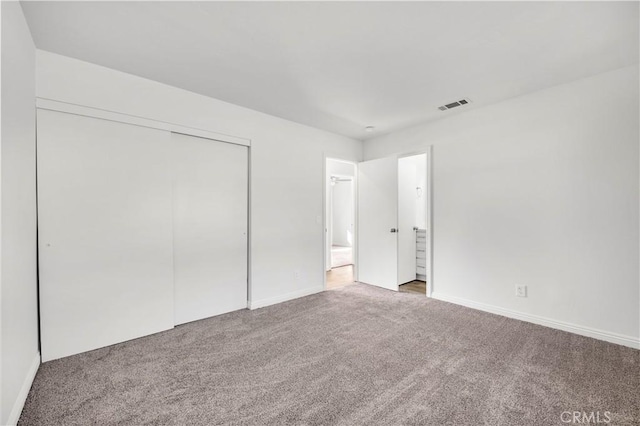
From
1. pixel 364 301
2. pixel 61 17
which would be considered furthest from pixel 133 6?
pixel 364 301

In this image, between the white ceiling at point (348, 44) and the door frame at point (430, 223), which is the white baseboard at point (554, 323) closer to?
the door frame at point (430, 223)

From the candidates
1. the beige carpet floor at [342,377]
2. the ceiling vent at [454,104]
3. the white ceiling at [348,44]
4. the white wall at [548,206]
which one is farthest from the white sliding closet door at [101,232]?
the white wall at [548,206]

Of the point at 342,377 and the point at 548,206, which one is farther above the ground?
the point at 548,206

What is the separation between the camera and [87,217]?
240 cm

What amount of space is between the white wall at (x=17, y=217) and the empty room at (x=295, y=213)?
25 mm

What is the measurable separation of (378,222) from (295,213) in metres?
1.45

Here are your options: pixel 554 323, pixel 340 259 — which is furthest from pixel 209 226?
pixel 340 259

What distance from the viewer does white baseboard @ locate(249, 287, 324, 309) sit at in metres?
3.48

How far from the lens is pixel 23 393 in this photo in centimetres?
174

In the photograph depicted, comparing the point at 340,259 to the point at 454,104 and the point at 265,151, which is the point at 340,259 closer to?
the point at 265,151

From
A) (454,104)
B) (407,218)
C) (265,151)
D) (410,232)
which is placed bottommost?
(410,232)

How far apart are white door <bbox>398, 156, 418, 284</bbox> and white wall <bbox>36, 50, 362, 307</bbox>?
0.90 m

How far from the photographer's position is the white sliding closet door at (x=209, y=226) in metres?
2.98

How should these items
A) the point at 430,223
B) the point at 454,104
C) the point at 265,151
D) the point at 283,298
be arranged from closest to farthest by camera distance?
the point at 454,104 → the point at 265,151 → the point at 283,298 → the point at 430,223
